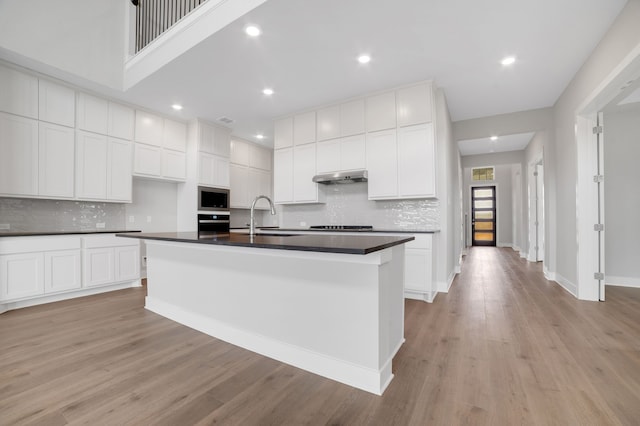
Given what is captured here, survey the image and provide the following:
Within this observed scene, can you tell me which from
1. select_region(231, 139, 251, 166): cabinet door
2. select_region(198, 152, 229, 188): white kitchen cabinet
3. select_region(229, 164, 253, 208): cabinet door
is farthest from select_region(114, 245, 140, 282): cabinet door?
select_region(231, 139, 251, 166): cabinet door

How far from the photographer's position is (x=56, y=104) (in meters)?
3.75

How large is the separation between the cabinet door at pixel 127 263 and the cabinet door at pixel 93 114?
1.76m

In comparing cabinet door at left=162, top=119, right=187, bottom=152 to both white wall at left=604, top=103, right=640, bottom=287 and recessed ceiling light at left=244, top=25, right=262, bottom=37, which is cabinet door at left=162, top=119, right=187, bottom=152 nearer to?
recessed ceiling light at left=244, top=25, right=262, bottom=37

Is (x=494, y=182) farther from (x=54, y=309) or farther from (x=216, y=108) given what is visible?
(x=54, y=309)

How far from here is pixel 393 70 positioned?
3.53 m

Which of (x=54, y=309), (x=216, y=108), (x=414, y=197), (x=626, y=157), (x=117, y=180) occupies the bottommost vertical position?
(x=54, y=309)

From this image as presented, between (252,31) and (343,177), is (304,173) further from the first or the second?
(252,31)

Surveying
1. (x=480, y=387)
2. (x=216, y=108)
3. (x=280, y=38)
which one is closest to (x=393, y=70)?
(x=280, y=38)

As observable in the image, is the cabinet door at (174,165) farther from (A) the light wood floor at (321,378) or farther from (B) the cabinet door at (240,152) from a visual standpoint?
(A) the light wood floor at (321,378)

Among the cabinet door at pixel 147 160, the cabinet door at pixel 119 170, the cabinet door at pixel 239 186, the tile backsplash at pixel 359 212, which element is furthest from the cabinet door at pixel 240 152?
the cabinet door at pixel 119 170

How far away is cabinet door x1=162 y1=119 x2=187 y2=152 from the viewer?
16.4 ft

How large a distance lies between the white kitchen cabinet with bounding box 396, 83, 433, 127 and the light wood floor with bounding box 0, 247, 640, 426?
2.50m

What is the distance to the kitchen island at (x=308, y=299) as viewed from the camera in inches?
65.9

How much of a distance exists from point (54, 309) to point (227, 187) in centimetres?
316
